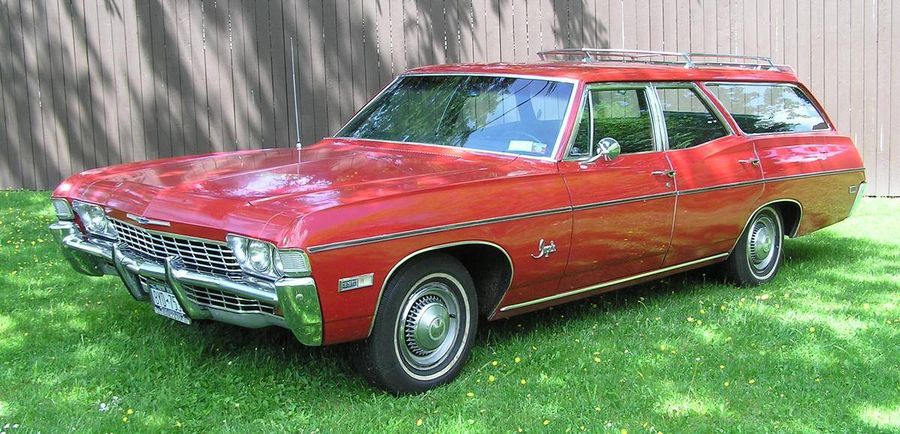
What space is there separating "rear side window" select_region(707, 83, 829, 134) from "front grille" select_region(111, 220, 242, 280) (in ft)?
12.1

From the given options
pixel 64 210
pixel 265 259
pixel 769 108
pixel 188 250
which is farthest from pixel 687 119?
pixel 64 210

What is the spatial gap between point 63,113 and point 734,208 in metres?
7.39

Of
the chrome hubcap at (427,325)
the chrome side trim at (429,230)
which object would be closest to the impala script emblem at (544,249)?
the chrome side trim at (429,230)

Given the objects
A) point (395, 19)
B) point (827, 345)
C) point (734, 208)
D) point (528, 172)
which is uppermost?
point (395, 19)

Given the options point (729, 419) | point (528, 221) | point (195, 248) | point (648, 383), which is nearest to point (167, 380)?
point (195, 248)

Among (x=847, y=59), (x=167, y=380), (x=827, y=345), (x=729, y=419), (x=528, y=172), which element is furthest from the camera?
(x=847, y=59)

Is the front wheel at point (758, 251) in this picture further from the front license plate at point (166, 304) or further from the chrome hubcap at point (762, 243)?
the front license plate at point (166, 304)

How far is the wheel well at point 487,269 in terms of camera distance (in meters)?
4.89

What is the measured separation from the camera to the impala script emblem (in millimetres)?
5000

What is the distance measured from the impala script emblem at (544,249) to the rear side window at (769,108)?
2196 millimetres

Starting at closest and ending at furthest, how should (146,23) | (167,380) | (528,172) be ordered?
(167,380), (528,172), (146,23)

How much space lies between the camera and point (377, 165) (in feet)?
16.9

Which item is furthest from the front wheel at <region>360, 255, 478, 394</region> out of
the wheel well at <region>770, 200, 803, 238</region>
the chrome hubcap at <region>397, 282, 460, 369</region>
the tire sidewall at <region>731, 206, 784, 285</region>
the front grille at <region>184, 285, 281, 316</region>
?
the wheel well at <region>770, 200, 803, 238</region>

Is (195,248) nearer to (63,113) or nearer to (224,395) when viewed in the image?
(224,395)
